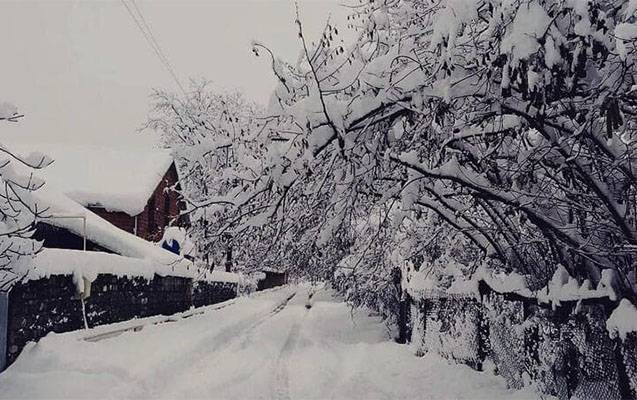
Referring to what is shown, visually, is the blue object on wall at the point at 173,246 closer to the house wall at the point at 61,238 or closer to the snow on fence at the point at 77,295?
the snow on fence at the point at 77,295

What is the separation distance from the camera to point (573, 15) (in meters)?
3.69

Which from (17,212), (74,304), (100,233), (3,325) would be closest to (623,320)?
(17,212)

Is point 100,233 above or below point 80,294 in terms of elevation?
above

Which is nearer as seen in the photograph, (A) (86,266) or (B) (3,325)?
(B) (3,325)

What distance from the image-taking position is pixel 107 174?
89.9 ft

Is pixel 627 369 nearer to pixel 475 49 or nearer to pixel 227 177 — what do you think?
pixel 475 49

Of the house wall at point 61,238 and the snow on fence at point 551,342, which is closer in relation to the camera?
the snow on fence at point 551,342

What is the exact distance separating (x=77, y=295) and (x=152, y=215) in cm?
1880

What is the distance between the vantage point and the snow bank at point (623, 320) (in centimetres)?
534

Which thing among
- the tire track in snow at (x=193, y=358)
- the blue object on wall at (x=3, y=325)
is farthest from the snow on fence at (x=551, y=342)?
the blue object on wall at (x=3, y=325)

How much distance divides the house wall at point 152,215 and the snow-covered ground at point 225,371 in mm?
10633

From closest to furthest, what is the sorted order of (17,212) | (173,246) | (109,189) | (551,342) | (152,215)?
(551,342) < (17,212) < (173,246) < (109,189) < (152,215)

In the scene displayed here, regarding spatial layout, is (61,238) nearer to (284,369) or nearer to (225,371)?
(225,371)

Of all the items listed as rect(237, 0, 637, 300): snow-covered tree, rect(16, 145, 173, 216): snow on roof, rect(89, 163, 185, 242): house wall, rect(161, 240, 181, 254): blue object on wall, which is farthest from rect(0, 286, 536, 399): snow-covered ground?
rect(16, 145, 173, 216): snow on roof
